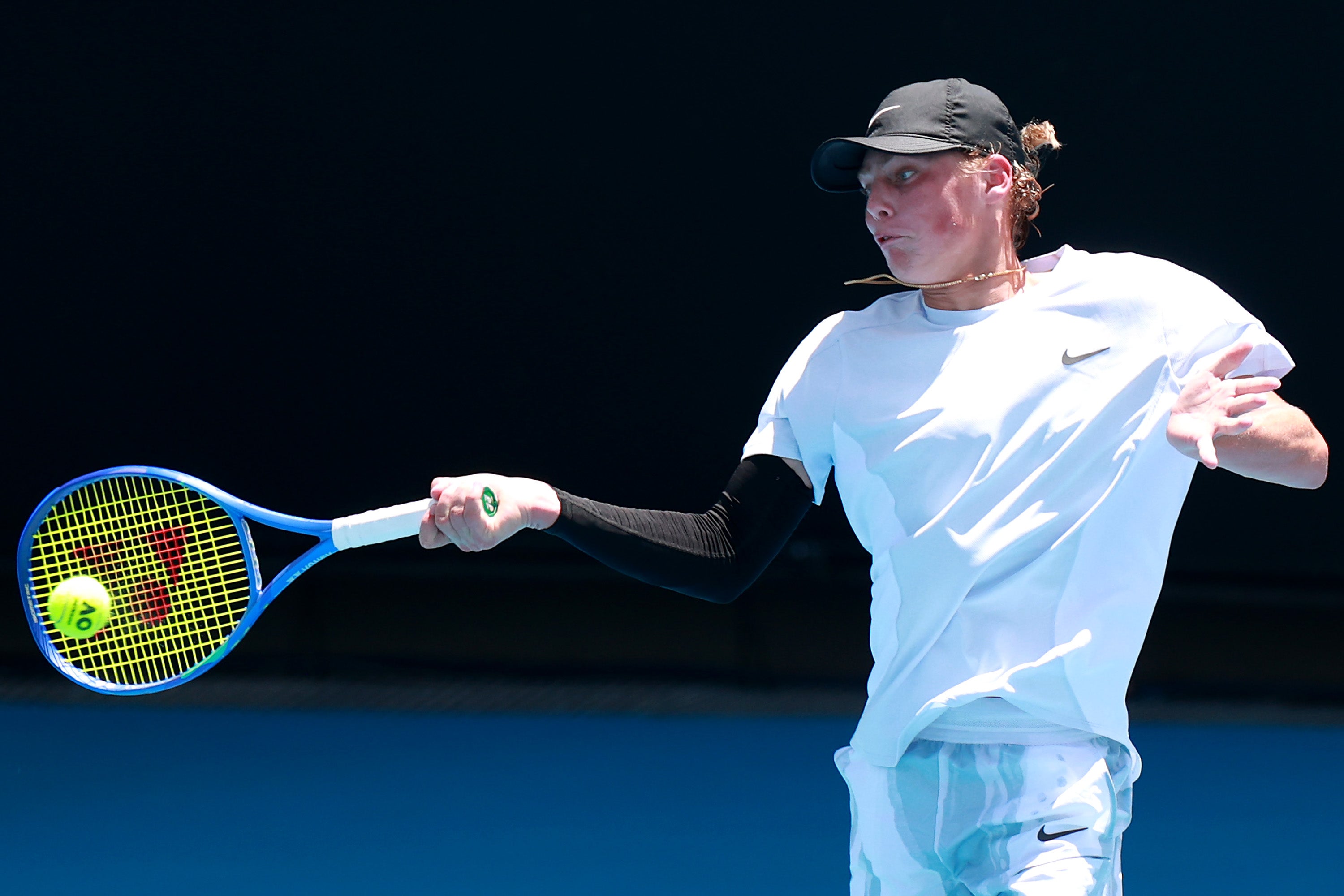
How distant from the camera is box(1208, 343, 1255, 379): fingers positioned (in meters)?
1.62

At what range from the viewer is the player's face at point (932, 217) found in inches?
69.5

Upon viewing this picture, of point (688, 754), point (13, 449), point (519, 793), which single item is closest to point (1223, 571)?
point (688, 754)

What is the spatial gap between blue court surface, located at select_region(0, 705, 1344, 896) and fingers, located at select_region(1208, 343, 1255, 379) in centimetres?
231

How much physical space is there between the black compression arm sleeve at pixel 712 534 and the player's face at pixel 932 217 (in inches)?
11.9

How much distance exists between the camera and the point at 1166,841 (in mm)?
3896

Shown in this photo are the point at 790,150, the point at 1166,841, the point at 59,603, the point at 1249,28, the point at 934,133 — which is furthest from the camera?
the point at 790,150

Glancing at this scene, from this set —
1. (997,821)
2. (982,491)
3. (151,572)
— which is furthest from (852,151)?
(151,572)

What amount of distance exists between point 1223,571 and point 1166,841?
198 centimetres

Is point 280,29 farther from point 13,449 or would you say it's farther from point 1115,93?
point 1115,93

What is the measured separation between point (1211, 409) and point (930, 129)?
0.48 m

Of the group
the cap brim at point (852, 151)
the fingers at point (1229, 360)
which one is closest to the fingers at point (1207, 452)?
the fingers at point (1229, 360)

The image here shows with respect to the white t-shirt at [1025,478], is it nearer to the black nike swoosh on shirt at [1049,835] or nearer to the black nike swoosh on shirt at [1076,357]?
the black nike swoosh on shirt at [1076,357]

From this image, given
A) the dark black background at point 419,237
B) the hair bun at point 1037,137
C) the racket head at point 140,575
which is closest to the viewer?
the hair bun at point 1037,137

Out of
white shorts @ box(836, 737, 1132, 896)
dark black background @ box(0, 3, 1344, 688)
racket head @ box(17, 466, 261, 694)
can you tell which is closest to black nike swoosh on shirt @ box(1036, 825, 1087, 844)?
white shorts @ box(836, 737, 1132, 896)
